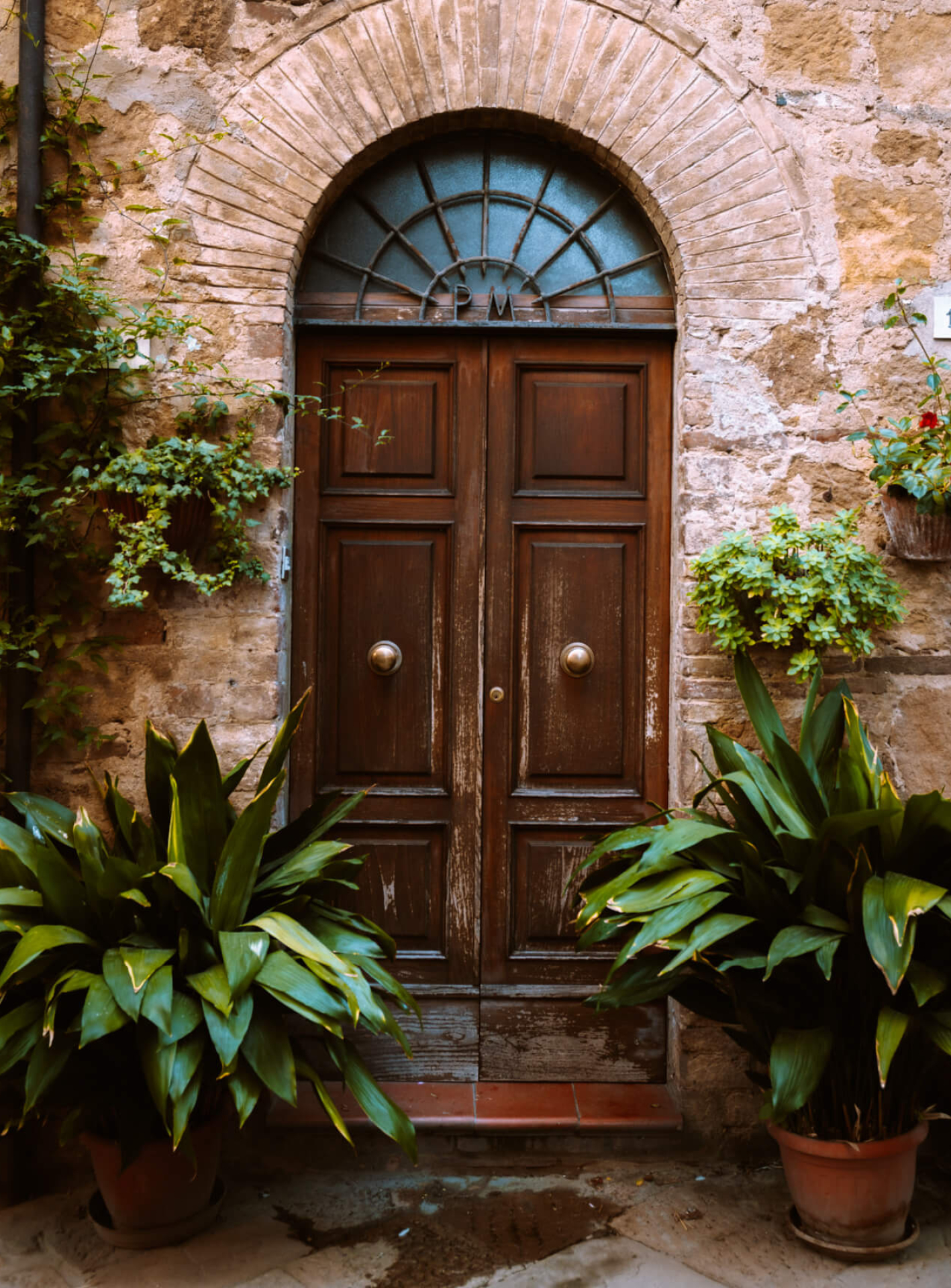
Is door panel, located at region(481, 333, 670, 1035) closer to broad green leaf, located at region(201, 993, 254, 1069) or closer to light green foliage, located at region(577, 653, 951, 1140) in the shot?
light green foliage, located at region(577, 653, 951, 1140)

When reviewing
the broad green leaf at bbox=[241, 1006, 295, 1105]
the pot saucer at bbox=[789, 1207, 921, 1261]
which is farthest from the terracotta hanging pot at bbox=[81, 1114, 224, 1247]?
the pot saucer at bbox=[789, 1207, 921, 1261]

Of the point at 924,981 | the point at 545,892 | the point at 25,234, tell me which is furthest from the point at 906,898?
the point at 25,234

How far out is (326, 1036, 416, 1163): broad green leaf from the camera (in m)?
2.26

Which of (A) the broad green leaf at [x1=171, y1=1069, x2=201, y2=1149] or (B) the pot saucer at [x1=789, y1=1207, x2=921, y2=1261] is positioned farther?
(B) the pot saucer at [x1=789, y1=1207, x2=921, y2=1261]

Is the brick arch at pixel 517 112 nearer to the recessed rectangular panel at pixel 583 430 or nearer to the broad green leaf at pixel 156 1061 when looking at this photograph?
the recessed rectangular panel at pixel 583 430

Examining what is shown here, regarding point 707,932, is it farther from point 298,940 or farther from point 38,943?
point 38,943

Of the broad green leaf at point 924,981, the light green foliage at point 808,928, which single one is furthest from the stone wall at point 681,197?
the broad green leaf at point 924,981

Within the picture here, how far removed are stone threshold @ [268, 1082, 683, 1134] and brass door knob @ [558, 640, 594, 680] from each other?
51.7 inches

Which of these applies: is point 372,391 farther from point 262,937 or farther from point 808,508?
point 262,937

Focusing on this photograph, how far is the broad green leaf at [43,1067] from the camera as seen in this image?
208 centimetres

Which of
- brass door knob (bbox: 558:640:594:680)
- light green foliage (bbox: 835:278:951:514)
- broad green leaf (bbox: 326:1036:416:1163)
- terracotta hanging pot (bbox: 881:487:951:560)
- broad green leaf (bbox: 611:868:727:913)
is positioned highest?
light green foliage (bbox: 835:278:951:514)

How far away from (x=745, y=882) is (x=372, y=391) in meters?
1.89

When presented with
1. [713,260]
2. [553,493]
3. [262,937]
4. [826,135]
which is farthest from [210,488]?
[826,135]

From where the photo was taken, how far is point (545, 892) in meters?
3.16
